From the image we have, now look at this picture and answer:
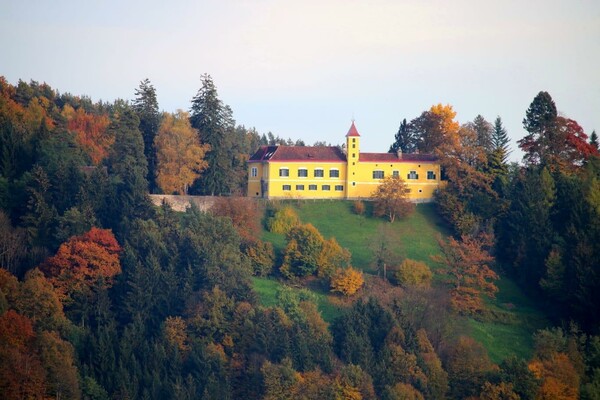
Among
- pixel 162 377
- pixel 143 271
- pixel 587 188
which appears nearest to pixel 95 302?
pixel 143 271

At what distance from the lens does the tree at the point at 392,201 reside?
68.7 metres

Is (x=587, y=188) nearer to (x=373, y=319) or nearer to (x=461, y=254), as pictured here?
(x=461, y=254)

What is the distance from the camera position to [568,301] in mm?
58969

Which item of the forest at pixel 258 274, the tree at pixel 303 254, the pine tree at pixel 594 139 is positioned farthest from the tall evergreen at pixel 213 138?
the pine tree at pixel 594 139

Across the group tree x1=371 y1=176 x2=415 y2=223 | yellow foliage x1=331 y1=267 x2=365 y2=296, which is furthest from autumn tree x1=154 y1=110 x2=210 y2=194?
yellow foliage x1=331 y1=267 x2=365 y2=296

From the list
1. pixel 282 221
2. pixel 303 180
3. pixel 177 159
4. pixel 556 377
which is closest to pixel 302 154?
pixel 303 180

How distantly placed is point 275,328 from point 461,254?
14.1 m

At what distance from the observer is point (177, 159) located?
7050 centimetres

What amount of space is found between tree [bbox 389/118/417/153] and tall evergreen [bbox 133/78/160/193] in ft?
70.4

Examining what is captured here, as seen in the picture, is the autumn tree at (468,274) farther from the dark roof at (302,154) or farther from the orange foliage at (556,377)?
the dark roof at (302,154)

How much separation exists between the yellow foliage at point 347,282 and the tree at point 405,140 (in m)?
24.5

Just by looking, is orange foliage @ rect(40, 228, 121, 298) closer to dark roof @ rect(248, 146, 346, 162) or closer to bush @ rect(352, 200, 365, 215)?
dark roof @ rect(248, 146, 346, 162)

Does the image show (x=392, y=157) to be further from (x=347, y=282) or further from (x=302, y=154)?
(x=347, y=282)

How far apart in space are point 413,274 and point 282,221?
11.2m
